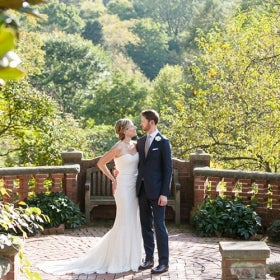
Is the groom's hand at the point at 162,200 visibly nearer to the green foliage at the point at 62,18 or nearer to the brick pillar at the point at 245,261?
the brick pillar at the point at 245,261

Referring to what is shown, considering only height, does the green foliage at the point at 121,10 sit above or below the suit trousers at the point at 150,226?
above

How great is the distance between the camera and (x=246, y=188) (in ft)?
30.6

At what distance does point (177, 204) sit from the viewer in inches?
386

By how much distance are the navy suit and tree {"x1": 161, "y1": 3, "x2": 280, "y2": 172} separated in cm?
637

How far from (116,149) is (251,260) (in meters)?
2.28

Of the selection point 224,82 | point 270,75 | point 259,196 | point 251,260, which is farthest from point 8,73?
point 224,82

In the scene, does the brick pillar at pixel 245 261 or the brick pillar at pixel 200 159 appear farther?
the brick pillar at pixel 200 159

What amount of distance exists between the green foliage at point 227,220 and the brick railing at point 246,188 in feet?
0.80

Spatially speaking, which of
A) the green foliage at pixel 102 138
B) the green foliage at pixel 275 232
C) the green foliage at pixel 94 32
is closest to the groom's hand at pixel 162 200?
the green foliage at pixel 275 232

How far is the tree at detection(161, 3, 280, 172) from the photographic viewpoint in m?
13.9

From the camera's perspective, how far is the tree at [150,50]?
65.5 meters

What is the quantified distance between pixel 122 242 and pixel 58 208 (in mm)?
2256

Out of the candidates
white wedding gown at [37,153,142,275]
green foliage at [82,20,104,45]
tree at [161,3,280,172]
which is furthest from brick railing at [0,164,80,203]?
green foliage at [82,20,104,45]

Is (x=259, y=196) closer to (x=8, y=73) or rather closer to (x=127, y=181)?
(x=127, y=181)
